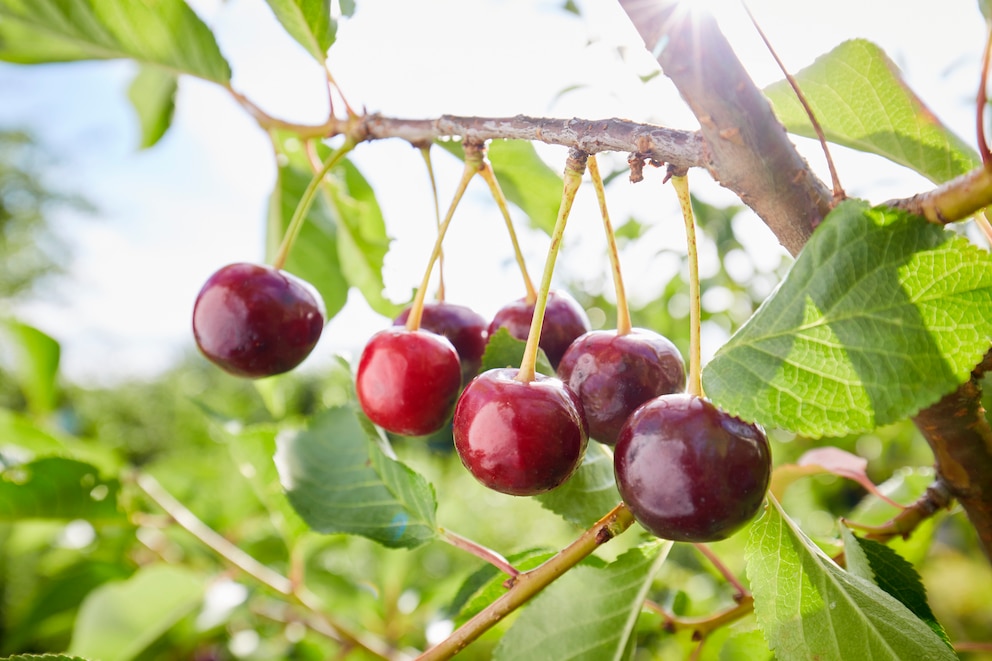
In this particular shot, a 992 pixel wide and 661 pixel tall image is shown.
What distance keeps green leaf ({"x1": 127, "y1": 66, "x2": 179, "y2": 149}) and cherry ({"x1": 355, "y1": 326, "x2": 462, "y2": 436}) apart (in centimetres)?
109

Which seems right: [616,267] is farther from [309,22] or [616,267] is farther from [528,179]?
[309,22]

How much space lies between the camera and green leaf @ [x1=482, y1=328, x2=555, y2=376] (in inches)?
29.5

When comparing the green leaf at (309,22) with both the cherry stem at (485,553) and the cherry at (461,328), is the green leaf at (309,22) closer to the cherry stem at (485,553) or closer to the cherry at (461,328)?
the cherry at (461,328)

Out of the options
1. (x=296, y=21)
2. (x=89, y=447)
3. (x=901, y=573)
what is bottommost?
(x=901, y=573)

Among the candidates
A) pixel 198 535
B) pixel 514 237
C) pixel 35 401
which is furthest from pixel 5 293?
pixel 514 237

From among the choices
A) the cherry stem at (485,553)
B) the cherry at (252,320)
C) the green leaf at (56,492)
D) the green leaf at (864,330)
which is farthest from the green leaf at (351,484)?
the green leaf at (56,492)

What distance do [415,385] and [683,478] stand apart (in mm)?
320

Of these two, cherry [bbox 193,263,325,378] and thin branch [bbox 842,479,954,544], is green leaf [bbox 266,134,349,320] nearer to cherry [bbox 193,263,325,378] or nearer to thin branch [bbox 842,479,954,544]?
cherry [bbox 193,263,325,378]

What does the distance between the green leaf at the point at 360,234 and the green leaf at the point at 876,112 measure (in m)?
0.74

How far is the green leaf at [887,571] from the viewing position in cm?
70

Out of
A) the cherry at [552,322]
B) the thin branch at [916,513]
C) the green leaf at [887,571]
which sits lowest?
the thin branch at [916,513]

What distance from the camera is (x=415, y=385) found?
29.9 inches

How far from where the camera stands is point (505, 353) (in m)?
0.76

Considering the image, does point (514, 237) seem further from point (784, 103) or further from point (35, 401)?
point (35, 401)
